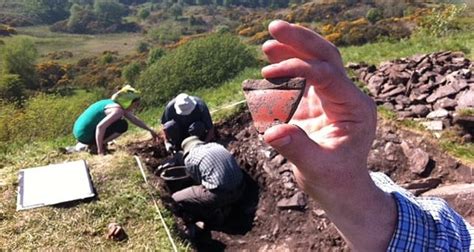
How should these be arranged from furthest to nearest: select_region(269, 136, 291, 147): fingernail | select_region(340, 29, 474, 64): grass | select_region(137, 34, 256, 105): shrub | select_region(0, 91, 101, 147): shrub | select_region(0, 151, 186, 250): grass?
select_region(137, 34, 256, 105): shrub < select_region(0, 91, 101, 147): shrub < select_region(340, 29, 474, 64): grass < select_region(0, 151, 186, 250): grass < select_region(269, 136, 291, 147): fingernail

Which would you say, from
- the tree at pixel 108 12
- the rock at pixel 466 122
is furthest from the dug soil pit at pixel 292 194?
the tree at pixel 108 12

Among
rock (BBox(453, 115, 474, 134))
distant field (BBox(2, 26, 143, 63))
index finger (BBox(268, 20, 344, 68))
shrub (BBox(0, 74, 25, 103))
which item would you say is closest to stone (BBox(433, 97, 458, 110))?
rock (BBox(453, 115, 474, 134))

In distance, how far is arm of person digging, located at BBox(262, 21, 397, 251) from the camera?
1.21 metres

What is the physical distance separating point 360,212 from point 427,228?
11.5 inches

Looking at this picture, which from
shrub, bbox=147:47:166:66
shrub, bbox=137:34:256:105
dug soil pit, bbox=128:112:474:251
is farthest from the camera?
shrub, bbox=147:47:166:66

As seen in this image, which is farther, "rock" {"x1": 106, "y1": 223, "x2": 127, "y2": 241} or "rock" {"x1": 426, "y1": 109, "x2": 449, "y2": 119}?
"rock" {"x1": 426, "y1": 109, "x2": 449, "y2": 119}

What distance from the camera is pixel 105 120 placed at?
19.3ft

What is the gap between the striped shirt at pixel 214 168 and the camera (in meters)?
4.77

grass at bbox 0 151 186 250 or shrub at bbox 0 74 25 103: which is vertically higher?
grass at bbox 0 151 186 250

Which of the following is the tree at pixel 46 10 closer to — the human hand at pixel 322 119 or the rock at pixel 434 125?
the rock at pixel 434 125

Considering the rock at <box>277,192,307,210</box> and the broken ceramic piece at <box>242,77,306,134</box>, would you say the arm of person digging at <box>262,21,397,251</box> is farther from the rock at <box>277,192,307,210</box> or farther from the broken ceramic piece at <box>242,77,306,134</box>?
the rock at <box>277,192,307,210</box>

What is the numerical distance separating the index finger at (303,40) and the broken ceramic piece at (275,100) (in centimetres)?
10

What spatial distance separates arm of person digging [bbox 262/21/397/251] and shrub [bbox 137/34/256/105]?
9712mm

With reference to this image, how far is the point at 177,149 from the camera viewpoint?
585 centimetres
